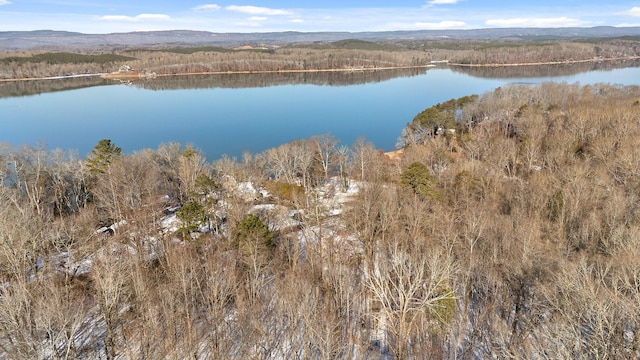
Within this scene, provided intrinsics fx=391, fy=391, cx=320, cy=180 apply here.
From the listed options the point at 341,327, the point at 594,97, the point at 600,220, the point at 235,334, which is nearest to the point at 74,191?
the point at 235,334

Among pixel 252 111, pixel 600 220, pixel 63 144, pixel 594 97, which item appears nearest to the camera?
pixel 600 220

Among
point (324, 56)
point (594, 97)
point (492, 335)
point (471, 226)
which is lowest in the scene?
point (492, 335)

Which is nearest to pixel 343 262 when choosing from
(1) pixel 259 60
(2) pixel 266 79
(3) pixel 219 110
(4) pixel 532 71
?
(3) pixel 219 110

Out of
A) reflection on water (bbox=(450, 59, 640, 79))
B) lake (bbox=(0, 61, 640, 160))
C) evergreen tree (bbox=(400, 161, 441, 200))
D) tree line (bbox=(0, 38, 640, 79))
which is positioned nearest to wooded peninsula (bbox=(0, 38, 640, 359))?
evergreen tree (bbox=(400, 161, 441, 200))

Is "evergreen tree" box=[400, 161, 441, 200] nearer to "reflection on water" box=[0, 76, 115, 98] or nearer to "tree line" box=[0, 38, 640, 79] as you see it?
"reflection on water" box=[0, 76, 115, 98]

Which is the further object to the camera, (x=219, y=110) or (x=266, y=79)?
(x=266, y=79)

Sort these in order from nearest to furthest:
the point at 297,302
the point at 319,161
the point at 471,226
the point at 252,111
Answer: the point at 297,302, the point at 471,226, the point at 319,161, the point at 252,111

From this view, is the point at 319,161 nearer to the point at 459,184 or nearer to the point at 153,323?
the point at 459,184

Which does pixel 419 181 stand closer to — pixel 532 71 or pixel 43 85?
pixel 43 85
